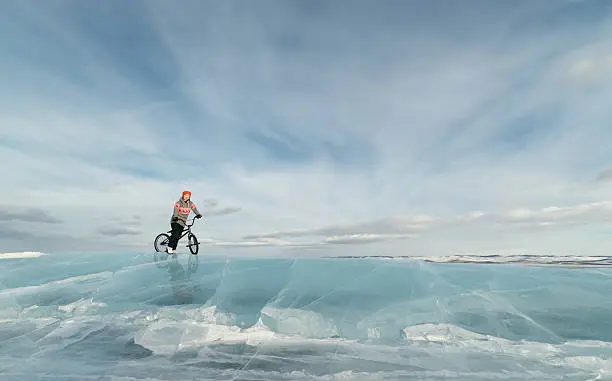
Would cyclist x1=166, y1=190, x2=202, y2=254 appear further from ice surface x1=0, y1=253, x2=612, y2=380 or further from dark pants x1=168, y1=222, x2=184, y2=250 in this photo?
ice surface x1=0, y1=253, x2=612, y2=380

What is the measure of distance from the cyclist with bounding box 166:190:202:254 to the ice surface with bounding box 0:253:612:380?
299 centimetres

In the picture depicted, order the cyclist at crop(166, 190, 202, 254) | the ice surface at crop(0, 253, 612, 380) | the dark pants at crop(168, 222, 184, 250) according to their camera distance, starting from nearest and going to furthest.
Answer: the ice surface at crop(0, 253, 612, 380), the cyclist at crop(166, 190, 202, 254), the dark pants at crop(168, 222, 184, 250)

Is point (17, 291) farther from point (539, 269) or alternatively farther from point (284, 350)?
point (539, 269)

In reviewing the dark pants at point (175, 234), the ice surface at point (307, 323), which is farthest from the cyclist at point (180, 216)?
the ice surface at point (307, 323)

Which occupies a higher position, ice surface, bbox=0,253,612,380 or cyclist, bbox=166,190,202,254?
cyclist, bbox=166,190,202,254

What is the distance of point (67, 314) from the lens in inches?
359

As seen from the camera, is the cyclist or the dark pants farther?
the dark pants

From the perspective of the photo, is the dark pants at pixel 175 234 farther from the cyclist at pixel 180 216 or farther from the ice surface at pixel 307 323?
the ice surface at pixel 307 323

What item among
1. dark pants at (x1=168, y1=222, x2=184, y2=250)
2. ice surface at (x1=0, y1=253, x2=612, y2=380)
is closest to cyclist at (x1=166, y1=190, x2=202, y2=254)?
dark pants at (x1=168, y1=222, x2=184, y2=250)

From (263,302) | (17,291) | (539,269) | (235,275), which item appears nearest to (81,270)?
(17,291)

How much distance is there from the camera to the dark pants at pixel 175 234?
50.2 ft

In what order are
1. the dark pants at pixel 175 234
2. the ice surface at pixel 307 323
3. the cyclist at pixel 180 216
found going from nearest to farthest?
the ice surface at pixel 307 323 → the cyclist at pixel 180 216 → the dark pants at pixel 175 234

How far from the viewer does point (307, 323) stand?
318 inches

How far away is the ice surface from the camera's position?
5.89 m
